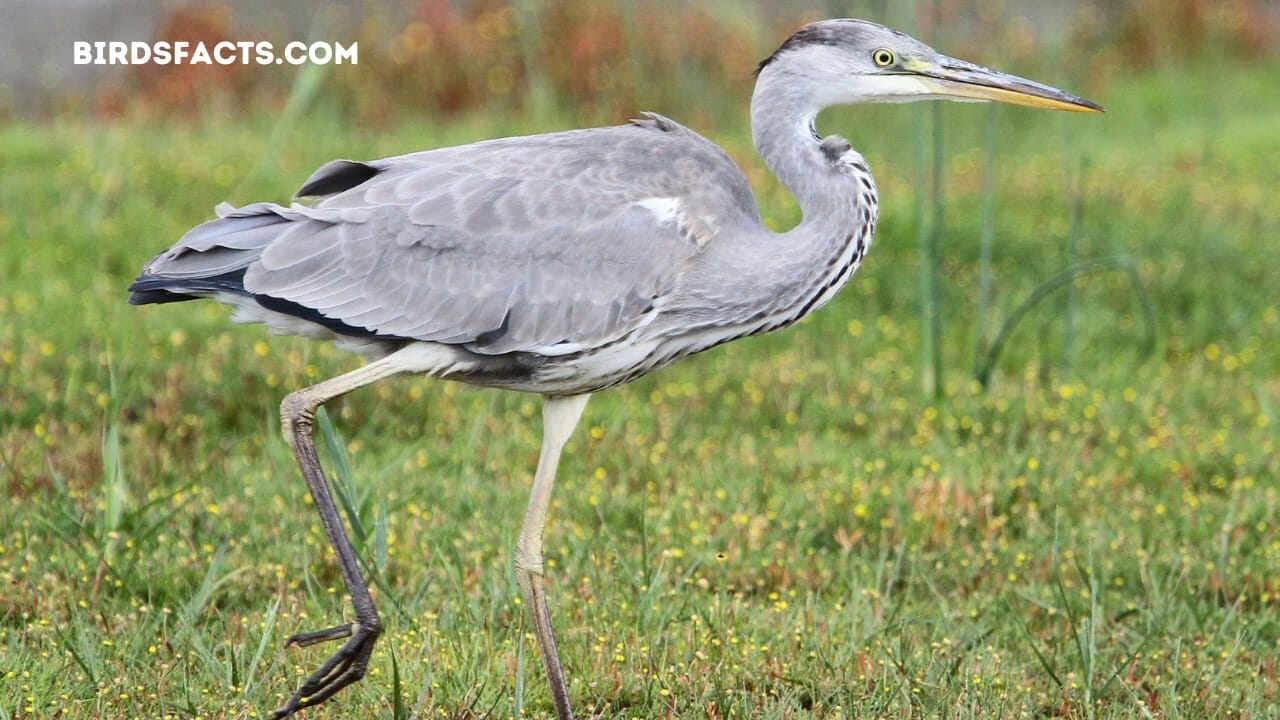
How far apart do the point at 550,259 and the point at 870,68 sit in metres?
1.20

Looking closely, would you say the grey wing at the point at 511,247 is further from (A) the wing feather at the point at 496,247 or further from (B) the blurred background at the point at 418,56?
(B) the blurred background at the point at 418,56

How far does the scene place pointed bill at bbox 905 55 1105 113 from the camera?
5023 mm

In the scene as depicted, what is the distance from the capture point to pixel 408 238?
4.93m

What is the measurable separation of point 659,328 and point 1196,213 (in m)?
7.06

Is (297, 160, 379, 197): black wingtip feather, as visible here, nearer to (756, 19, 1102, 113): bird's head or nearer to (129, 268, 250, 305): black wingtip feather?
(129, 268, 250, 305): black wingtip feather

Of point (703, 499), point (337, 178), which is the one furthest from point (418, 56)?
point (337, 178)

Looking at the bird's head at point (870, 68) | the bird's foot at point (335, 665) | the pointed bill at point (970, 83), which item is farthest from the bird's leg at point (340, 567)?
the pointed bill at point (970, 83)

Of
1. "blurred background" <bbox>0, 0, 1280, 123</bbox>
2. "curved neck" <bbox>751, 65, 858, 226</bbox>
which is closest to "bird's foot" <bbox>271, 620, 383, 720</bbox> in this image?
"curved neck" <bbox>751, 65, 858, 226</bbox>

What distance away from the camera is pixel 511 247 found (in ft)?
16.0

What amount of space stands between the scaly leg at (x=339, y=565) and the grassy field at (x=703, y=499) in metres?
0.16

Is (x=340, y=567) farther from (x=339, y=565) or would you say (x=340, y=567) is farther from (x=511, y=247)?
(x=511, y=247)

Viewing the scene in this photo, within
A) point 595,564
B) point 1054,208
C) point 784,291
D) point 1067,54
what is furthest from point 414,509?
point 1067,54

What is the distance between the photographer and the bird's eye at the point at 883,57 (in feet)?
16.8

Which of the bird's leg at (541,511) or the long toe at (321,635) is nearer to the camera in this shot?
the long toe at (321,635)
